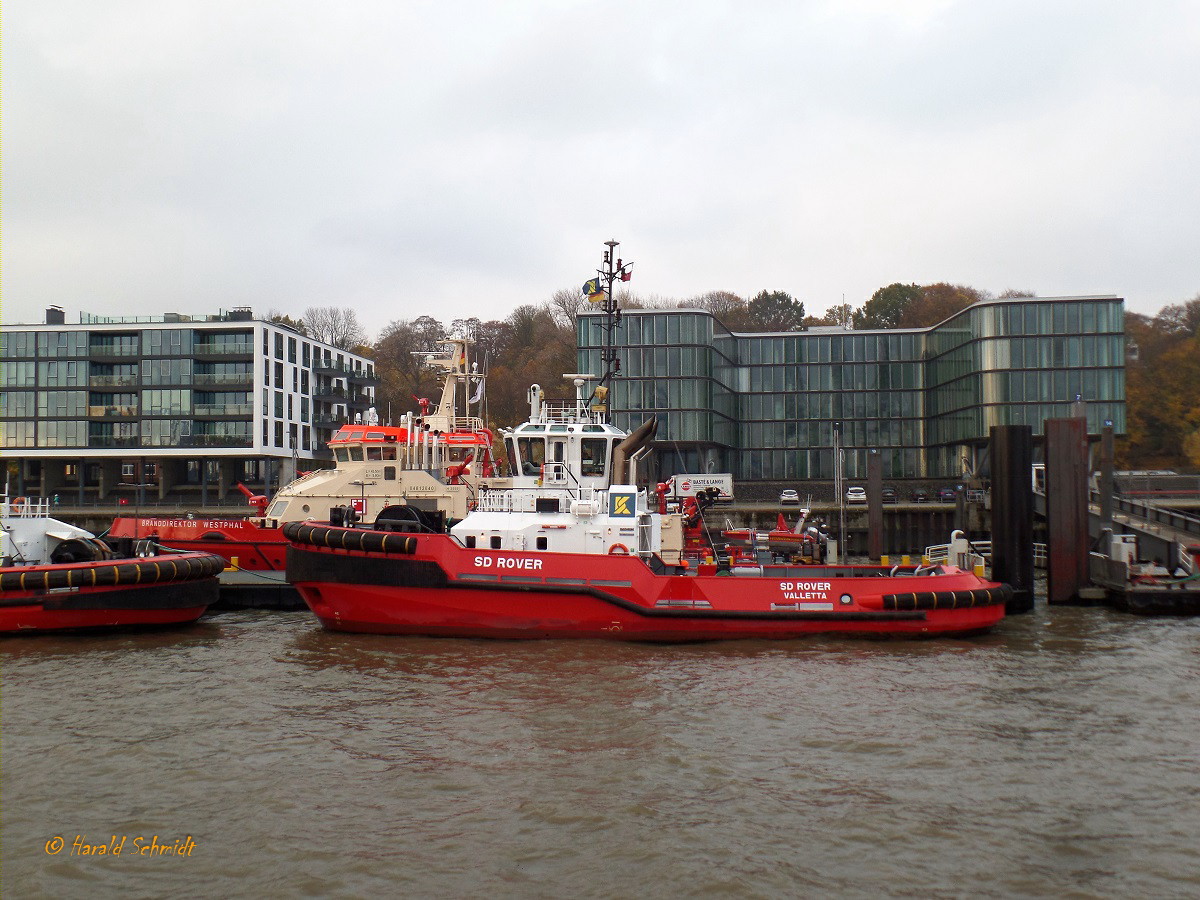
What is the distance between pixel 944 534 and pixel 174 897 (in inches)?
1182

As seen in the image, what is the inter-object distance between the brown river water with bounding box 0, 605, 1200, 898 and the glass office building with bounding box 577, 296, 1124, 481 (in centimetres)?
2542

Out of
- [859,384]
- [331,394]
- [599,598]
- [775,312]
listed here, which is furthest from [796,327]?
[599,598]

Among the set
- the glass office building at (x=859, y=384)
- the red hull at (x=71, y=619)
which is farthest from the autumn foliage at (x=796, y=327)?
the red hull at (x=71, y=619)

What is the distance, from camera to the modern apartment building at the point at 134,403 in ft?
140

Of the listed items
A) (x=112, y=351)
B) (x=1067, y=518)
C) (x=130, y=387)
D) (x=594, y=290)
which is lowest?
(x=1067, y=518)

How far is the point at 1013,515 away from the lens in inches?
693

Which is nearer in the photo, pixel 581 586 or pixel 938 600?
pixel 581 586

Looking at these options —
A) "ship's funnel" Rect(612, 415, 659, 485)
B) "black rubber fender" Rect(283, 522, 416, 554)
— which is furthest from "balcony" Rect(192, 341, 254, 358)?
"ship's funnel" Rect(612, 415, 659, 485)

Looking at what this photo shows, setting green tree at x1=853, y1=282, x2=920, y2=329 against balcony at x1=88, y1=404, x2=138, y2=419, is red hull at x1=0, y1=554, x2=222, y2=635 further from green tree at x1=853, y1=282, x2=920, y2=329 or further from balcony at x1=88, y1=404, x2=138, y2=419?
green tree at x1=853, y1=282, x2=920, y2=329

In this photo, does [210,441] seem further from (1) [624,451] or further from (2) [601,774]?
(2) [601,774]

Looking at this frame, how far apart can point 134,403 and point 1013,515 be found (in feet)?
133

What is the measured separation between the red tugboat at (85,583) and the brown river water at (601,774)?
1.57m

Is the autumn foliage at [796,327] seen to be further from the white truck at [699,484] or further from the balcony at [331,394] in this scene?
the white truck at [699,484]

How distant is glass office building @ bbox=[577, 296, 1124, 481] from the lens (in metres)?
41.5
